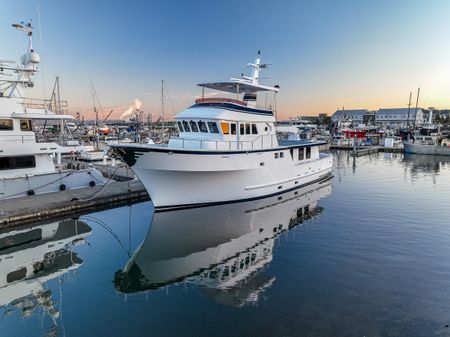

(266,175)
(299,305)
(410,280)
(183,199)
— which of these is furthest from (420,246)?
(183,199)

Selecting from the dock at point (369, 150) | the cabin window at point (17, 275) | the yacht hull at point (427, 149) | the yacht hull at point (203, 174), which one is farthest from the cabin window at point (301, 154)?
the yacht hull at point (427, 149)

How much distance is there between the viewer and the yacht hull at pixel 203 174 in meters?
14.5

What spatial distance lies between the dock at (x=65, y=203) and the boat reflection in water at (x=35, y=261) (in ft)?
2.30

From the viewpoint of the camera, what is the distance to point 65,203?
16.0 meters

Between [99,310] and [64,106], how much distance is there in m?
16.6

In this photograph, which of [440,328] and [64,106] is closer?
[440,328]

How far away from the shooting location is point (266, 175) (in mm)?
18578

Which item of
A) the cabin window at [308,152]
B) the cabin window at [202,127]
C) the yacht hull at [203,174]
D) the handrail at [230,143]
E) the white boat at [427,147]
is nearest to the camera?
the yacht hull at [203,174]

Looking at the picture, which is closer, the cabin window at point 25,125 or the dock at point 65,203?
the dock at point 65,203

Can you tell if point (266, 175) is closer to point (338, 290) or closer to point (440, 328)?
point (338, 290)

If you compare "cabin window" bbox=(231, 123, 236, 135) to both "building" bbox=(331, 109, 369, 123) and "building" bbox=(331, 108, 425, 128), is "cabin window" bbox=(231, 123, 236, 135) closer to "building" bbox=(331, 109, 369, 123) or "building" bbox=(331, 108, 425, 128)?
"building" bbox=(331, 108, 425, 128)

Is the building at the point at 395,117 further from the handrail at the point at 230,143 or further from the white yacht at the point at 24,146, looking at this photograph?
the white yacht at the point at 24,146

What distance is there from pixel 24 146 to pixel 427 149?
54.8 m

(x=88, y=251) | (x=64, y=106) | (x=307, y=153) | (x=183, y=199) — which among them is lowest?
(x=88, y=251)
